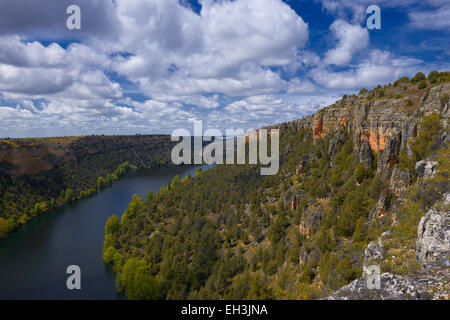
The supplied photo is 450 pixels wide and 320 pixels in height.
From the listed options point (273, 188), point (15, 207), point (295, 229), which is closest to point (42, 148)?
point (15, 207)

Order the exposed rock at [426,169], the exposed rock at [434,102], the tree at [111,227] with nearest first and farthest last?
the exposed rock at [426,169] → the exposed rock at [434,102] → the tree at [111,227]

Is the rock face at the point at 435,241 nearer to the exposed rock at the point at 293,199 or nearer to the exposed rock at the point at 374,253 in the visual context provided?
the exposed rock at the point at 374,253

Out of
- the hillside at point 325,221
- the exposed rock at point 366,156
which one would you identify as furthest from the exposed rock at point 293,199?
the exposed rock at point 366,156

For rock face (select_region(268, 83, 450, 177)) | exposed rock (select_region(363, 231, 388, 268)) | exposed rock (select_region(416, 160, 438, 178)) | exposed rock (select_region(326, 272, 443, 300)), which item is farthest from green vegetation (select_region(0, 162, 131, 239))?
exposed rock (select_region(416, 160, 438, 178))

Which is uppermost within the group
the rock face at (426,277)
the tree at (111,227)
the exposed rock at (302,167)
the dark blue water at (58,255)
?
the exposed rock at (302,167)

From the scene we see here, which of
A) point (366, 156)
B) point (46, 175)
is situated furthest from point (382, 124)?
point (46, 175)
